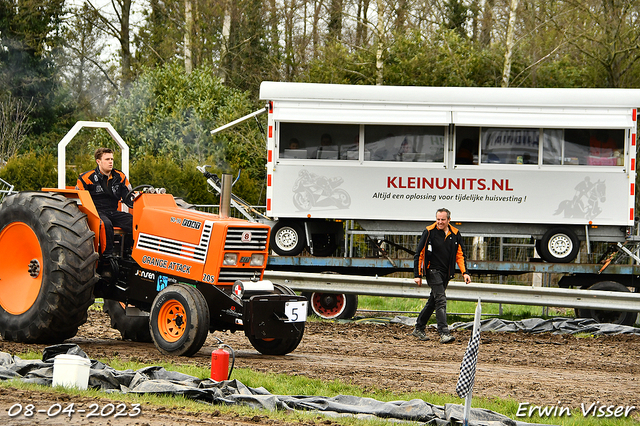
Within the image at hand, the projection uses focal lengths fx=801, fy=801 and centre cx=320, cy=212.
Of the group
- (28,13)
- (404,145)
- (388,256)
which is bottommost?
(388,256)

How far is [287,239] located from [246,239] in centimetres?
558

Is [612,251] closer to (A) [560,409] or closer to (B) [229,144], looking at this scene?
(A) [560,409]

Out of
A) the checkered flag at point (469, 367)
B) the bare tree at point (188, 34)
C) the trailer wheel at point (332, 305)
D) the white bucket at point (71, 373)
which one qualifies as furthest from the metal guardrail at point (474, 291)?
the bare tree at point (188, 34)

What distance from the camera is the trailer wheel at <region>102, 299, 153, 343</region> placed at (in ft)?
31.4

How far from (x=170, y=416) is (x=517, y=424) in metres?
2.45

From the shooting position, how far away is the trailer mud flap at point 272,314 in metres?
7.97

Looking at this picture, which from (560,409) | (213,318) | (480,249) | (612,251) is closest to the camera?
(560,409)

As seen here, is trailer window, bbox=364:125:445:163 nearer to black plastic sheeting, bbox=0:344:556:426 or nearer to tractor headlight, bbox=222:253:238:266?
tractor headlight, bbox=222:253:238:266

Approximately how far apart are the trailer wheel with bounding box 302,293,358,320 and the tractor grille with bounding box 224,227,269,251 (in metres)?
5.34

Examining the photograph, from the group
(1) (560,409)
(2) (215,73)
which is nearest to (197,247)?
(1) (560,409)

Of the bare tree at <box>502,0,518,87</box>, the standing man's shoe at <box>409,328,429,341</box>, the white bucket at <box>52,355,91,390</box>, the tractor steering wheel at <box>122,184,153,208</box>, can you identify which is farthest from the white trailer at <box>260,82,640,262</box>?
the bare tree at <box>502,0,518,87</box>

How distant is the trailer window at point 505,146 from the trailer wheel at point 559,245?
1275 millimetres

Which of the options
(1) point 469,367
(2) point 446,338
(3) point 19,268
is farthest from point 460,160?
(1) point 469,367

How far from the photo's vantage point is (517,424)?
5.74 m
